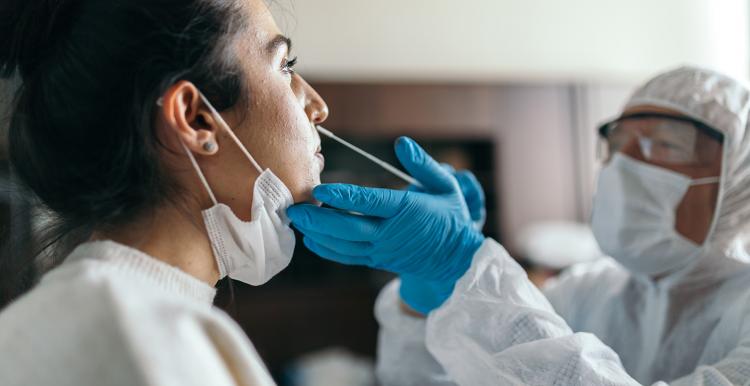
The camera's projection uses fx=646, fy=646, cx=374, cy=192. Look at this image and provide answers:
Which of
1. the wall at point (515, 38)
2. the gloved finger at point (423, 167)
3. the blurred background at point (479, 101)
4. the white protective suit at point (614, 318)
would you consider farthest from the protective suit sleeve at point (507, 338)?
the wall at point (515, 38)

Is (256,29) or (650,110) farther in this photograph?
(650,110)

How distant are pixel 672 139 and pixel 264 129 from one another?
3.00 ft

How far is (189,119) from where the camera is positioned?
3.00 ft

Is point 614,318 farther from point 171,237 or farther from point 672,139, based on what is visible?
point 171,237

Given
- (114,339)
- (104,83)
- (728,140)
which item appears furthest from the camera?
(728,140)

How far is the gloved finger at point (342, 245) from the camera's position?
3.59 ft

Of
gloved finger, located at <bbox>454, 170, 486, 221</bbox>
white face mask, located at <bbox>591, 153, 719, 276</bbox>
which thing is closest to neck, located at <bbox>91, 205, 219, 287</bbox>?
gloved finger, located at <bbox>454, 170, 486, 221</bbox>

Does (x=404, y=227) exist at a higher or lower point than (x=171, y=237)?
lower

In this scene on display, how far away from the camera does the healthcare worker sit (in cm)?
105

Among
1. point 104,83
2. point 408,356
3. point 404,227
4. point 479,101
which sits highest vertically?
point 104,83

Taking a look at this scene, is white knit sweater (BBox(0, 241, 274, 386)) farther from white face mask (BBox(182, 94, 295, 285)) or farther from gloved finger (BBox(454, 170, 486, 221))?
Answer: gloved finger (BBox(454, 170, 486, 221))

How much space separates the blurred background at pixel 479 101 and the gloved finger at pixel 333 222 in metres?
2.21

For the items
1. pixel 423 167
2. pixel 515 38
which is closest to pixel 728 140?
pixel 423 167

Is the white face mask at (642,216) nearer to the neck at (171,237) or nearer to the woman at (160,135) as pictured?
the woman at (160,135)
